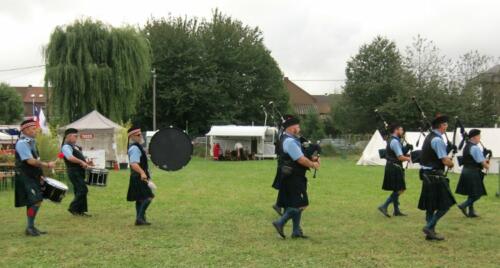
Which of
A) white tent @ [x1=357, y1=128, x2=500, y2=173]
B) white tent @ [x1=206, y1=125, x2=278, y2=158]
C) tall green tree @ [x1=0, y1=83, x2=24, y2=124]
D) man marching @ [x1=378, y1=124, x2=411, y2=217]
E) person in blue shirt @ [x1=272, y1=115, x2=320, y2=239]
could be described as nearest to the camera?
person in blue shirt @ [x1=272, y1=115, x2=320, y2=239]

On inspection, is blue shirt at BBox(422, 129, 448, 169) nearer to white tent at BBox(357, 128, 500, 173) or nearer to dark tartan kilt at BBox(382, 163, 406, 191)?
dark tartan kilt at BBox(382, 163, 406, 191)

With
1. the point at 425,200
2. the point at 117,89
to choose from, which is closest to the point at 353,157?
the point at 117,89

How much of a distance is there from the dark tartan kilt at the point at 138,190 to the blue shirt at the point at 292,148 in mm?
2625

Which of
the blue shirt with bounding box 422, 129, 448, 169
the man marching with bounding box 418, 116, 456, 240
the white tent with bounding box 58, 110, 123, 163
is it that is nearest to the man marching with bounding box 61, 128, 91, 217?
the man marching with bounding box 418, 116, 456, 240

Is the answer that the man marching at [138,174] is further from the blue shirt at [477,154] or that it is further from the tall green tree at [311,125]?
the tall green tree at [311,125]

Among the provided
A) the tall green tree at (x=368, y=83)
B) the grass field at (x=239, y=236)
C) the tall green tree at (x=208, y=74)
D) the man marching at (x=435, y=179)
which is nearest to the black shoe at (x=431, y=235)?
the man marching at (x=435, y=179)

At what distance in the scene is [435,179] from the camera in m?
7.80

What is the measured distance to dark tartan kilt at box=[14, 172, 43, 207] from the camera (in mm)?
8078

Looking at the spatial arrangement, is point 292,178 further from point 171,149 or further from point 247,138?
point 247,138

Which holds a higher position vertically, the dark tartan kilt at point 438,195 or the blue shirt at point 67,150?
the blue shirt at point 67,150

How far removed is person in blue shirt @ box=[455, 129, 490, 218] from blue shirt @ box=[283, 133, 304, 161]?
13.4 feet

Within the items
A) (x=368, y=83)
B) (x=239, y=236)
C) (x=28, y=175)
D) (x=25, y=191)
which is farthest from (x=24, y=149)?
(x=368, y=83)

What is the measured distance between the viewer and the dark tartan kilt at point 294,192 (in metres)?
7.64

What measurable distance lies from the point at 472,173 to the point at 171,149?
5.59m
